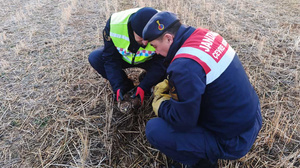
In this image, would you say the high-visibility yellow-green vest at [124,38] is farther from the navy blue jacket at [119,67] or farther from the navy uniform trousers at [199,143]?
the navy uniform trousers at [199,143]

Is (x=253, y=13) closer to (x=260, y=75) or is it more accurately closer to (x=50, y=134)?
(x=260, y=75)

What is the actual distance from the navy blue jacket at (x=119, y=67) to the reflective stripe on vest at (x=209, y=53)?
40.6 inches

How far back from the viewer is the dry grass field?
206 cm

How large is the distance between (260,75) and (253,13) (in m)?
2.81

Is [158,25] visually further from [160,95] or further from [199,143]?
[199,143]

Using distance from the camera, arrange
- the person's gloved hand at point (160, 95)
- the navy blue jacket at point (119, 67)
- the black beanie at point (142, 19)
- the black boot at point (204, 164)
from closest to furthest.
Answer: the black boot at point (204, 164) → the person's gloved hand at point (160, 95) → the black beanie at point (142, 19) → the navy blue jacket at point (119, 67)

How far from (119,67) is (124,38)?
15.7 inches

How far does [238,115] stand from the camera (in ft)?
4.90

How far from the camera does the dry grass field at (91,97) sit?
2.06 m

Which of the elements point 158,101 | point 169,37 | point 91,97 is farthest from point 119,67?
point 169,37

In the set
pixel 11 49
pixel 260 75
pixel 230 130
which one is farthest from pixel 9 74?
pixel 260 75

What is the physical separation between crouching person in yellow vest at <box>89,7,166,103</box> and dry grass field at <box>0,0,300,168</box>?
30cm

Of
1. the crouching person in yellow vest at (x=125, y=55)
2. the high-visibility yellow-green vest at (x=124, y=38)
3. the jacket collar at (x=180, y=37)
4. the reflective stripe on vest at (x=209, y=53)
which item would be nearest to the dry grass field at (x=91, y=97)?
the crouching person in yellow vest at (x=125, y=55)

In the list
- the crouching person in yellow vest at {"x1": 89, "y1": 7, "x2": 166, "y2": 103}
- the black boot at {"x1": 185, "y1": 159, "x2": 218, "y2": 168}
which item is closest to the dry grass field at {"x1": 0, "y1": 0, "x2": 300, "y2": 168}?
the black boot at {"x1": 185, "y1": 159, "x2": 218, "y2": 168}
